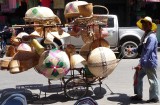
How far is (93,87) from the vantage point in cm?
1045

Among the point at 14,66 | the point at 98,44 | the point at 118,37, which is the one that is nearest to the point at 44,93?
the point at 14,66

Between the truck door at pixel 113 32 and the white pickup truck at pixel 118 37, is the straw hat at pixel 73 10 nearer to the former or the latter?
the white pickup truck at pixel 118 37

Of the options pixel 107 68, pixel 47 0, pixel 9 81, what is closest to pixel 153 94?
pixel 107 68

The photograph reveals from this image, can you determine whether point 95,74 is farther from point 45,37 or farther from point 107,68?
point 45,37

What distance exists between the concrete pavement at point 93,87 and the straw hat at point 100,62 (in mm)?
736

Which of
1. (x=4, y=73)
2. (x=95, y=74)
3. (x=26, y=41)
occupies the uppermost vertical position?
(x=26, y=41)

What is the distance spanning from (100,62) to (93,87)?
6.62 ft

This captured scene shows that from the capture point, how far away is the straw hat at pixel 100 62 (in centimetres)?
857

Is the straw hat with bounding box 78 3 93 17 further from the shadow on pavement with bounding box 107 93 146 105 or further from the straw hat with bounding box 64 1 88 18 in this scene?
the shadow on pavement with bounding box 107 93 146 105

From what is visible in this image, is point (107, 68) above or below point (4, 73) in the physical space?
above

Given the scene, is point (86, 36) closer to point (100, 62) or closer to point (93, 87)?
point (100, 62)

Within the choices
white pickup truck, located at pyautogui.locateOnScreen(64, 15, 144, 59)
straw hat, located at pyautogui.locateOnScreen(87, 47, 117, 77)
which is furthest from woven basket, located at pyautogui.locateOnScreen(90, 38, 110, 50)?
white pickup truck, located at pyautogui.locateOnScreen(64, 15, 144, 59)

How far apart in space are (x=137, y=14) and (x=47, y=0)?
5.32 meters

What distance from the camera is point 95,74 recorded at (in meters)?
8.70
